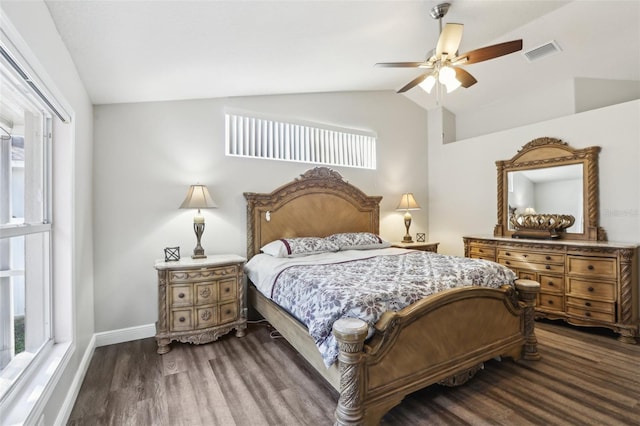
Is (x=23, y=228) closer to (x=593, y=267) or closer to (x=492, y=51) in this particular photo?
(x=492, y=51)

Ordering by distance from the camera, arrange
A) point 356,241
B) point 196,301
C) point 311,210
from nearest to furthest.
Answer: point 196,301
point 356,241
point 311,210

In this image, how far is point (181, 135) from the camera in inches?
132

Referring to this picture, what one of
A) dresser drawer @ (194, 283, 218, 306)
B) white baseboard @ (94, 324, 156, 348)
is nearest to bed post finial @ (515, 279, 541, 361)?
dresser drawer @ (194, 283, 218, 306)

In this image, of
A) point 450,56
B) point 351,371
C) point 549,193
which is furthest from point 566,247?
point 351,371

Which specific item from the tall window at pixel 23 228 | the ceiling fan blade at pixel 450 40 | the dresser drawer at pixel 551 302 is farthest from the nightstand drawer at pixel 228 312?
the dresser drawer at pixel 551 302

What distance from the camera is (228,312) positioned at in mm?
3035

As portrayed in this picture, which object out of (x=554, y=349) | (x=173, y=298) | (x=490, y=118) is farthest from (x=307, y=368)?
(x=490, y=118)

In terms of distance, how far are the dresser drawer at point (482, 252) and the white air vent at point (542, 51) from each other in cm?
238

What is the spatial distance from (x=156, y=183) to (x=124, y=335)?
1546 millimetres

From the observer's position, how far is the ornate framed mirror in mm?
3514

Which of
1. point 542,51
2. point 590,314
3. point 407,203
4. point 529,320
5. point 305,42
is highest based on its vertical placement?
point 542,51

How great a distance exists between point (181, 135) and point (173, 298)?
1.73 metres

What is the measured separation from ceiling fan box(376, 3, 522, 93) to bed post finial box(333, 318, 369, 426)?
2120 mm

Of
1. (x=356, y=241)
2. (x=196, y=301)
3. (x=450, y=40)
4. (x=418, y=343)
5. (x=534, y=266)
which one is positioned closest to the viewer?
(x=418, y=343)
